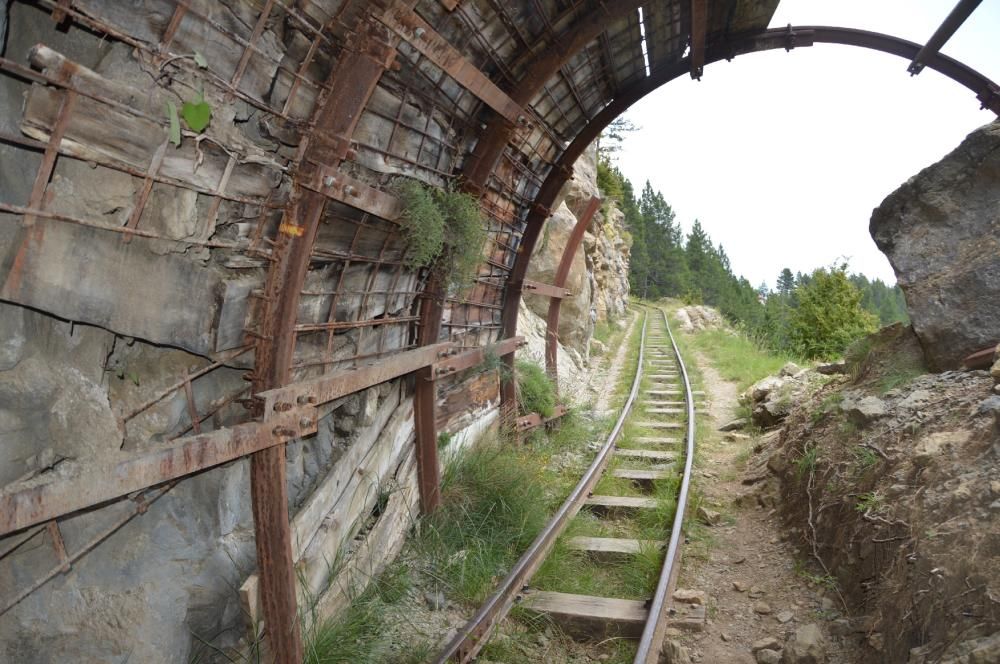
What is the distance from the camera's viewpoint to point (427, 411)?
5160mm

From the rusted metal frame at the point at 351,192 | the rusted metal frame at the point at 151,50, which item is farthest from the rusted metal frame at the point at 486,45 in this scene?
the rusted metal frame at the point at 151,50

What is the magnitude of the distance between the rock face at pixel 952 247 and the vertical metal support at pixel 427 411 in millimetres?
4565

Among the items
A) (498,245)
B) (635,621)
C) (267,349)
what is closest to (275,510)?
(267,349)

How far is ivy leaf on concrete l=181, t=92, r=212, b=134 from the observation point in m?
2.70

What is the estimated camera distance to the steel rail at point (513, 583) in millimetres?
3713

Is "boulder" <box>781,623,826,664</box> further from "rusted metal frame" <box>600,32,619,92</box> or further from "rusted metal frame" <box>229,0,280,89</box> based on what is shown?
"rusted metal frame" <box>600,32,619,92</box>

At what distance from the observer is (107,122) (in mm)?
2461

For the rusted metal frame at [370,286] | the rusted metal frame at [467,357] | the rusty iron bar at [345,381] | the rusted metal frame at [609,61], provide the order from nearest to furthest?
the rusty iron bar at [345,381] → the rusted metal frame at [370,286] → the rusted metal frame at [467,357] → the rusted metal frame at [609,61]

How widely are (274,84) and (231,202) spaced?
25.5 inches

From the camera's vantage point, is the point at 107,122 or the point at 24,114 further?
the point at 107,122

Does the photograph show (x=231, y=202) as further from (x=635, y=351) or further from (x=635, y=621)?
(x=635, y=351)

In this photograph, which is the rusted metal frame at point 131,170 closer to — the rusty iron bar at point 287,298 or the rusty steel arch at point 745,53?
the rusty iron bar at point 287,298

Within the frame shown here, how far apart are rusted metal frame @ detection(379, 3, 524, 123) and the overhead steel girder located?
1.97m

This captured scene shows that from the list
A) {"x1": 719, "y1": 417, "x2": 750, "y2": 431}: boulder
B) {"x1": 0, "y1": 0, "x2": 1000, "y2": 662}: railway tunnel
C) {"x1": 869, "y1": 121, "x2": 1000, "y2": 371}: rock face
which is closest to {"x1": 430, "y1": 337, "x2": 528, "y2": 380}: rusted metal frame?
{"x1": 0, "y1": 0, "x2": 1000, "y2": 662}: railway tunnel
